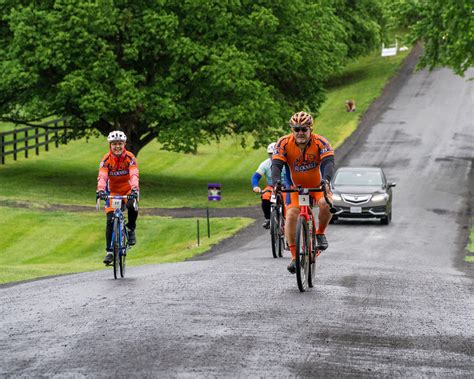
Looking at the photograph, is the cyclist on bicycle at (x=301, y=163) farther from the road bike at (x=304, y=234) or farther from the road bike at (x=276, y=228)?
the road bike at (x=276, y=228)

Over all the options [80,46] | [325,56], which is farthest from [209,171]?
[80,46]

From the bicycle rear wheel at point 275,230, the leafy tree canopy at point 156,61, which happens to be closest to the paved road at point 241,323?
the bicycle rear wheel at point 275,230

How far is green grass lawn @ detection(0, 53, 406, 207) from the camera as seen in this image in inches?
1620

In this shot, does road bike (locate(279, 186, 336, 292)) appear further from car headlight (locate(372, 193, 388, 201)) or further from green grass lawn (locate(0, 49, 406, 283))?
car headlight (locate(372, 193, 388, 201))

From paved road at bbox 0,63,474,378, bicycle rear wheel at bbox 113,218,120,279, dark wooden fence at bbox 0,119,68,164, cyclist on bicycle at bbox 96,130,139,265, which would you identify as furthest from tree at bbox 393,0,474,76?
bicycle rear wheel at bbox 113,218,120,279

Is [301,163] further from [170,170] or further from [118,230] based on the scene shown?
[170,170]

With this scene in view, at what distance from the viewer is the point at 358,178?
33.3 metres

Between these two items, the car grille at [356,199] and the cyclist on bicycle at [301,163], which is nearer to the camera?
the cyclist on bicycle at [301,163]

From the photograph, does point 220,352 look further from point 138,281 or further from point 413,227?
point 413,227

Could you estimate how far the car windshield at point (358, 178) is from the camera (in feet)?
108

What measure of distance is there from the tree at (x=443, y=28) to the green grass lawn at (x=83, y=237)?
41.4 ft

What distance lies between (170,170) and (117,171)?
3682 cm

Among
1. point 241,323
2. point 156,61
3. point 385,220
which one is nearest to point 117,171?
point 241,323

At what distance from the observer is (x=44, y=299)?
13.3m
